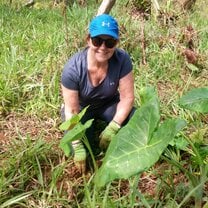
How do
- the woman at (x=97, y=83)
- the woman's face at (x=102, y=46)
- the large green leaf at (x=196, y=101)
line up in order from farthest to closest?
the woman at (x=97, y=83)
the woman's face at (x=102, y=46)
the large green leaf at (x=196, y=101)

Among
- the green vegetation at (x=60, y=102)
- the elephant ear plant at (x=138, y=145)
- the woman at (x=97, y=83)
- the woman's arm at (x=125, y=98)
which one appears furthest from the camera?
the woman's arm at (x=125, y=98)

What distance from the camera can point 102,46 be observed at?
2131 mm

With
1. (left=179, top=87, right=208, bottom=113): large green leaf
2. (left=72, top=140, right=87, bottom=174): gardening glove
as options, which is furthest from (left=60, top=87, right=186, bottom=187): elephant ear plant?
(left=72, top=140, right=87, bottom=174): gardening glove

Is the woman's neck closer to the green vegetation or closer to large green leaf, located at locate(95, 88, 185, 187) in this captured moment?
the green vegetation

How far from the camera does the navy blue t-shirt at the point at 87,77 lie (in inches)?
89.7

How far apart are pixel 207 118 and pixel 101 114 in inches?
29.5

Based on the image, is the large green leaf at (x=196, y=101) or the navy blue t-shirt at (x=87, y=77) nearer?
the large green leaf at (x=196, y=101)

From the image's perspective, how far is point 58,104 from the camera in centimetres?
280

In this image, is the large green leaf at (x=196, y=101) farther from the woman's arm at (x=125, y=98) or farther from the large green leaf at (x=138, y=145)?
the woman's arm at (x=125, y=98)

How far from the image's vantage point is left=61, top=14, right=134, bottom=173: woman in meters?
2.22

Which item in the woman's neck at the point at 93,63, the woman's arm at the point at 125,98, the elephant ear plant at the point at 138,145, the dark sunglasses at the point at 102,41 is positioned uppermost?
the dark sunglasses at the point at 102,41

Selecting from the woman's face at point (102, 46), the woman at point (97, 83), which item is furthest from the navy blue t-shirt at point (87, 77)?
the woman's face at point (102, 46)

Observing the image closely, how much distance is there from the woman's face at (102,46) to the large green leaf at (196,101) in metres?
0.51

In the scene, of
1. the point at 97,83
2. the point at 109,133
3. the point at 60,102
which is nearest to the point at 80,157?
the point at 109,133
